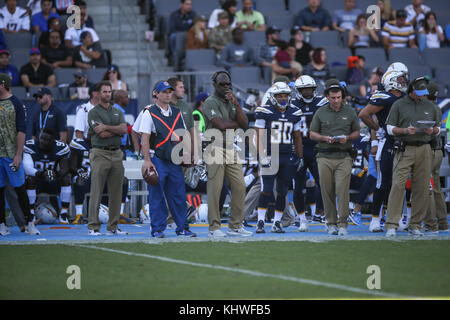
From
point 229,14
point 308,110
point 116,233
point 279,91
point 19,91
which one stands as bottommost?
point 116,233

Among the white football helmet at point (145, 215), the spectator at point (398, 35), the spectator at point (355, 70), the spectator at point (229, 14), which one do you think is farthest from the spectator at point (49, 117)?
the spectator at point (398, 35)

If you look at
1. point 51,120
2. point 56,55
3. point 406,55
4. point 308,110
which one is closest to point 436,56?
point 406,55

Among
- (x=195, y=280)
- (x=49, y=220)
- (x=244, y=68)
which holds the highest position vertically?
(x=244, y=68)

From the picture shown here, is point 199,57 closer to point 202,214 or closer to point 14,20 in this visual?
point 14,20

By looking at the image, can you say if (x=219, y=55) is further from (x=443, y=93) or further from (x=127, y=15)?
(x=443, y=93)

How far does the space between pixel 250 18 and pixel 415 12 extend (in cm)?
459

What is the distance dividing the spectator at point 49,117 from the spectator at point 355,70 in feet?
23.6

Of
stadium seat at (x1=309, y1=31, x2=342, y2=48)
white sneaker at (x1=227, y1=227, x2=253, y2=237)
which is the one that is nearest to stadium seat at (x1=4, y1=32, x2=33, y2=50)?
stadium seat at (x1=309, y1=31, x2=342, y2=48)

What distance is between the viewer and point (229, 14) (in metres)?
20.0

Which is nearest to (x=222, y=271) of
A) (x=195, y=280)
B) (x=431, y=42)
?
(x=195, y=280)

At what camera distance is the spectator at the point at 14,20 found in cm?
1894

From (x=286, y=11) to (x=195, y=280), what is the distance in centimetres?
1501

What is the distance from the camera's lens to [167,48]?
65.8 ft

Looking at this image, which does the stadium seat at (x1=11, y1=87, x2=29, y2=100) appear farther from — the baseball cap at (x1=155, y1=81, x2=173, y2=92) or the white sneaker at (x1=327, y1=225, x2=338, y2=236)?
the white sneaker at (x1=327, y1=225, x2=338, y2=236)
